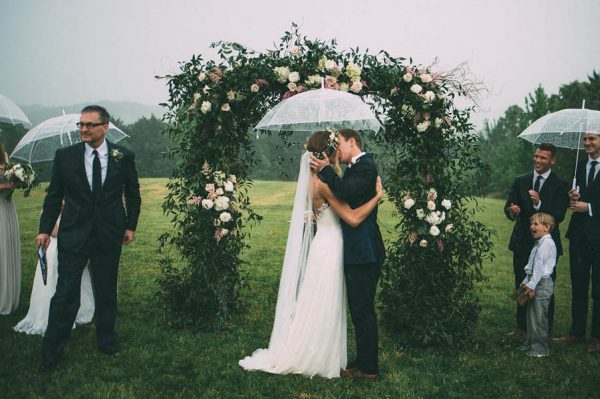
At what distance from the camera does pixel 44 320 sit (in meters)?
5.76

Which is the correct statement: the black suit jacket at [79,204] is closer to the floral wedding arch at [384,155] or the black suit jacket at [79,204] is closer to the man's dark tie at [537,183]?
the floral wedding arch at [384,155]

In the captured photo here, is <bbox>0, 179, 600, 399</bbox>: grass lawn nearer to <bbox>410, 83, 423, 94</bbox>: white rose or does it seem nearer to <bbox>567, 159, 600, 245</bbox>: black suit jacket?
<bbox>567, 159, 600, 245</bbox>: black suit jacket

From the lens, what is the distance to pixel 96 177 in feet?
16.0

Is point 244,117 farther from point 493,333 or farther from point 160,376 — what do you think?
point 493,333

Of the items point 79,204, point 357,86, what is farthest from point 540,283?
point 79,204

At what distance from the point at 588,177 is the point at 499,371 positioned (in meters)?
2.60

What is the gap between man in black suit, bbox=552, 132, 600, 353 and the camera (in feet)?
18.1

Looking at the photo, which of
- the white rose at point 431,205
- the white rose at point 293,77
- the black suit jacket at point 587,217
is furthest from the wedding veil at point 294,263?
the black suit jacket at point 587,217

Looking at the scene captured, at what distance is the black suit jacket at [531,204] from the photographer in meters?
5.64

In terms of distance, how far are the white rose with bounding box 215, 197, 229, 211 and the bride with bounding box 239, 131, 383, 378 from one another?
144cm

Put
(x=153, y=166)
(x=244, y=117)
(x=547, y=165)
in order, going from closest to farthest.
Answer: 1. (x=547, y=165)
2. (x=244, y=117)
3. (x=153, y=166)

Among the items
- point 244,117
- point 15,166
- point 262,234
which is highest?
point 244,117

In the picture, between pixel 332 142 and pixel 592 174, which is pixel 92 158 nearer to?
pixel 332 142

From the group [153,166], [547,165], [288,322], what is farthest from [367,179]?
[153,166]
